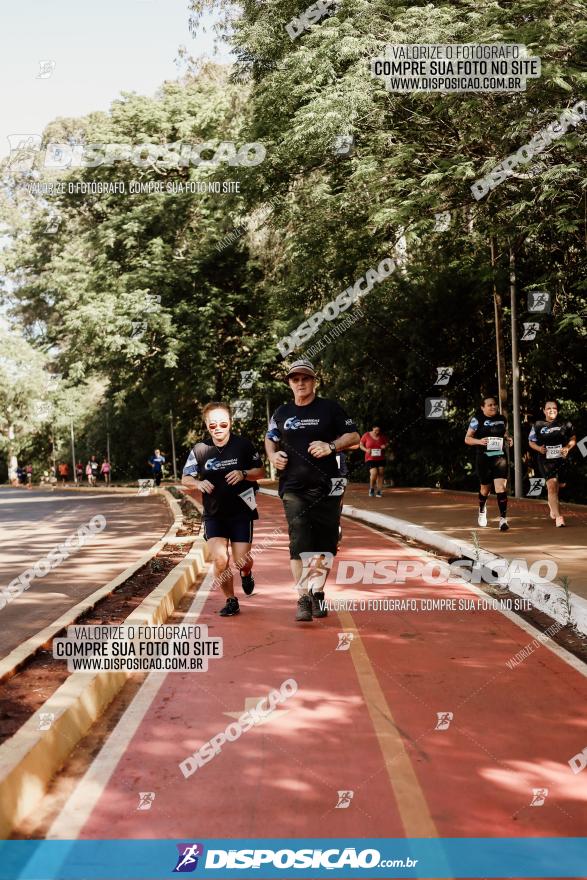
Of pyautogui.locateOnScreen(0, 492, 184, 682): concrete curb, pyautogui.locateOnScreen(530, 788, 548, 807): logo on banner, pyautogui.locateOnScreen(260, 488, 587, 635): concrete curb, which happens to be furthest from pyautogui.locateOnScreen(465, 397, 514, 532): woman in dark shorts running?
pyautogui.locateOnScreen(530, 788, 548, 807): logo on banner

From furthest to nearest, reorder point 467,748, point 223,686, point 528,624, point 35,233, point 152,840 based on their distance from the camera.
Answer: point 35,233
point 528,624
point 223,686
point 467,748
point 152,840

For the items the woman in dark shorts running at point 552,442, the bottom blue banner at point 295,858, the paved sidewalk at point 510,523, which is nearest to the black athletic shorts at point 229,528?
the paved sidewalk at point 510,523

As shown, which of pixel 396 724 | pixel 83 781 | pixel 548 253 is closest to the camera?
pixel 83 781

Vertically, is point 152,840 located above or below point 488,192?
below

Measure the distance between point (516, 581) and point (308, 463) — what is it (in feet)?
10.8

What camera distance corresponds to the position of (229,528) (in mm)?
A: 8852

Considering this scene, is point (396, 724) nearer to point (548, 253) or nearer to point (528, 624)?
point (528, 624)

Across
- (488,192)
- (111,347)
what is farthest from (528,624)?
(111,347)

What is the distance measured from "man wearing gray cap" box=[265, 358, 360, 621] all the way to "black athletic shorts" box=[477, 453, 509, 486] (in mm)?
6742

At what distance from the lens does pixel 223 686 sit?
6.49 metres

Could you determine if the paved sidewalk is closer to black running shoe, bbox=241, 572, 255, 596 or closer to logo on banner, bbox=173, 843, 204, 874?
black running shoe, bbox=241, 572, 255, 596

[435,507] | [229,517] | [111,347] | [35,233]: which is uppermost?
[35,233]

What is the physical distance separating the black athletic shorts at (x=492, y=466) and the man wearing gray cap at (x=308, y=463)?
674 cm

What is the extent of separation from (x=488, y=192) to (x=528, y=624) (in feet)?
32.7
